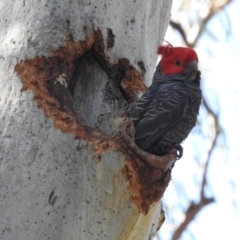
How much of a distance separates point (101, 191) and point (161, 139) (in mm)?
641

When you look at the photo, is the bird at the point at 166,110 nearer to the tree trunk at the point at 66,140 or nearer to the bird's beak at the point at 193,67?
the bird's beak at the point at 193,67

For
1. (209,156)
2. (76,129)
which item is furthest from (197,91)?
(209,156)

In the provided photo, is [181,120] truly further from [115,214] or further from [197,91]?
[115,214]

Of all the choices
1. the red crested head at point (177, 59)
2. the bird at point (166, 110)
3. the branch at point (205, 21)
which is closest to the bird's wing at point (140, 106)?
the bird at point (166, 110)

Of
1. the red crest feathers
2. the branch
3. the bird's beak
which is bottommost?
the branch

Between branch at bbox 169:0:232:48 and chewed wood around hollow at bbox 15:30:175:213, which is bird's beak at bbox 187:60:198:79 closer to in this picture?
chewed wood around hollow at bbox 15:30:175:213

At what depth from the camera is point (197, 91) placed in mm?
2930

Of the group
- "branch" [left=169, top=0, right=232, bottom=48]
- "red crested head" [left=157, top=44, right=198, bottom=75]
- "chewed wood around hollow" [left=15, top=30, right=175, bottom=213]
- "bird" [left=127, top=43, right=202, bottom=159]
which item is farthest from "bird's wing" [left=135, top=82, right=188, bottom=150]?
"branch" [left=169, top=0, right=232, bottom=48]

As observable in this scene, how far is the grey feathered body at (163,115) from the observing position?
2594 millimetres

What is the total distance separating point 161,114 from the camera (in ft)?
8.71

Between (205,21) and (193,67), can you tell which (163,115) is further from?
(205,21)

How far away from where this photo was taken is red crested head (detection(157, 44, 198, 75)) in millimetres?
3029

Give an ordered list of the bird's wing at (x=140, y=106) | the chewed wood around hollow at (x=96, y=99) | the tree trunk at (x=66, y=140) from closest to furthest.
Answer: the tree trunk at (x=66, y=140), the chewed wood around hollow at (x=96, y=99), the bird's wing at (x=140, y=106)

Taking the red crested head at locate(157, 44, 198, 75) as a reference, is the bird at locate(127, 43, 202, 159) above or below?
below
